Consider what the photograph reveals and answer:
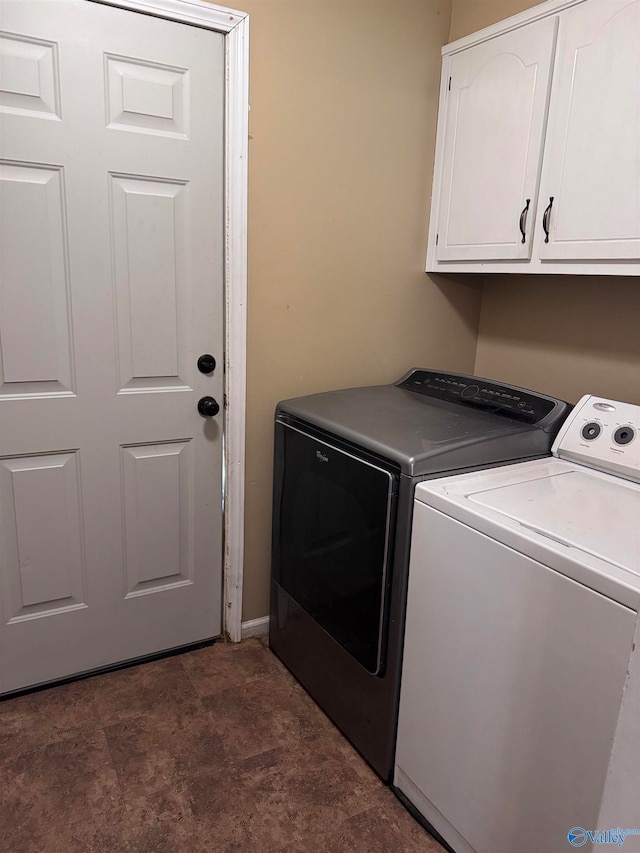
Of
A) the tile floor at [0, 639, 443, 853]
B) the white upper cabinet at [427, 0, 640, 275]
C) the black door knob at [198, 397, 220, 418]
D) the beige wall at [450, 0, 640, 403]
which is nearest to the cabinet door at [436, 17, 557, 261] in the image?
the white upper cabinet at [427, 0, 640, 275]

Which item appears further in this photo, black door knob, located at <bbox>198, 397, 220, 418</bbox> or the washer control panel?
black door knob, located at <bbox>198, 397, 220, 418</bbox>

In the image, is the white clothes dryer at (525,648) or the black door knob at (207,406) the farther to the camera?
the black door knob at (207,406)

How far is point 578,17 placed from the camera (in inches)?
62.4

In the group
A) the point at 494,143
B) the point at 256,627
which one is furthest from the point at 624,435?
the point at 256,627

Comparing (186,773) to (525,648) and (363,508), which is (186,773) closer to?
(363,508)

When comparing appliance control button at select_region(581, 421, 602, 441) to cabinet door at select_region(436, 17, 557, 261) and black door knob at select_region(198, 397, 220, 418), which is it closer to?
cabinet door at select_region(436, 17, 557, 261)

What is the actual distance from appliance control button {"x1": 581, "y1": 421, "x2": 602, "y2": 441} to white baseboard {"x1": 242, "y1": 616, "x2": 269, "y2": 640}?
1358 millimetres

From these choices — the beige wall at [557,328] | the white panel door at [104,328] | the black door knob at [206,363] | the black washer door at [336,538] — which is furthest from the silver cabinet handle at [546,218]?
the black door knob at [206,363]

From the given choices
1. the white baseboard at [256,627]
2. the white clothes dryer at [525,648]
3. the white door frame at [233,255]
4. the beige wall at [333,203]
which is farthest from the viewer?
the white baseboard at [256,627]

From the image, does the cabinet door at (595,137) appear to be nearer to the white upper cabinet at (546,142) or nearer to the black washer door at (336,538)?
the white upper cabinet at (546,142)

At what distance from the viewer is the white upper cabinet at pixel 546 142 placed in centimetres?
153

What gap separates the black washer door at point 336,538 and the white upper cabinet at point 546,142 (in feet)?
2.88

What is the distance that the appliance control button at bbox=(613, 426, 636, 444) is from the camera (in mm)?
1546

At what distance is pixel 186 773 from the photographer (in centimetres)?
162
